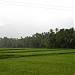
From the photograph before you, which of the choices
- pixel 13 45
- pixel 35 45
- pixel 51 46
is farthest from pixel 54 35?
pixel 13 45

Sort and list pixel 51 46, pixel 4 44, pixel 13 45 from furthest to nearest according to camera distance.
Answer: pixel 4 44
pixel 13 45
pixel 51 46

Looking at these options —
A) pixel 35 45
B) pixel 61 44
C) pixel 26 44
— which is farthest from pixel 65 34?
pixel 26 44

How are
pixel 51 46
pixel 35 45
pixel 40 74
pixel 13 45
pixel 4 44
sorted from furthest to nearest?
pixel 4 44 < pixel 13 45 < pixel 35 45 < pixel 51 46 < pixel 40 74

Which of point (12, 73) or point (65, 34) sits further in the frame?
point (65, 34)

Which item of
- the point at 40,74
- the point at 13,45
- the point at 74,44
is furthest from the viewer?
the point at 13,45

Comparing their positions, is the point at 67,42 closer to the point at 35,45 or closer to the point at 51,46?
the point at 51,46

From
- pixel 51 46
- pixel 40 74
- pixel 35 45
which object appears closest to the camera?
pixel 40 74

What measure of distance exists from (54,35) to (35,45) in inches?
699

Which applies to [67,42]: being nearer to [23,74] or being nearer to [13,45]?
[13,45]

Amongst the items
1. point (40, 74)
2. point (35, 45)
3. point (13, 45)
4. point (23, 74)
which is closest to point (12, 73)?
point (23, 74)

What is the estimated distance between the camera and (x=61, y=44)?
61438mm

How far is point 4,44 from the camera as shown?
106875 millimetres

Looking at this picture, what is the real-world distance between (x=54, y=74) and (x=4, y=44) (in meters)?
97.9

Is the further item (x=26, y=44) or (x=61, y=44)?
(x=26, y=44)
